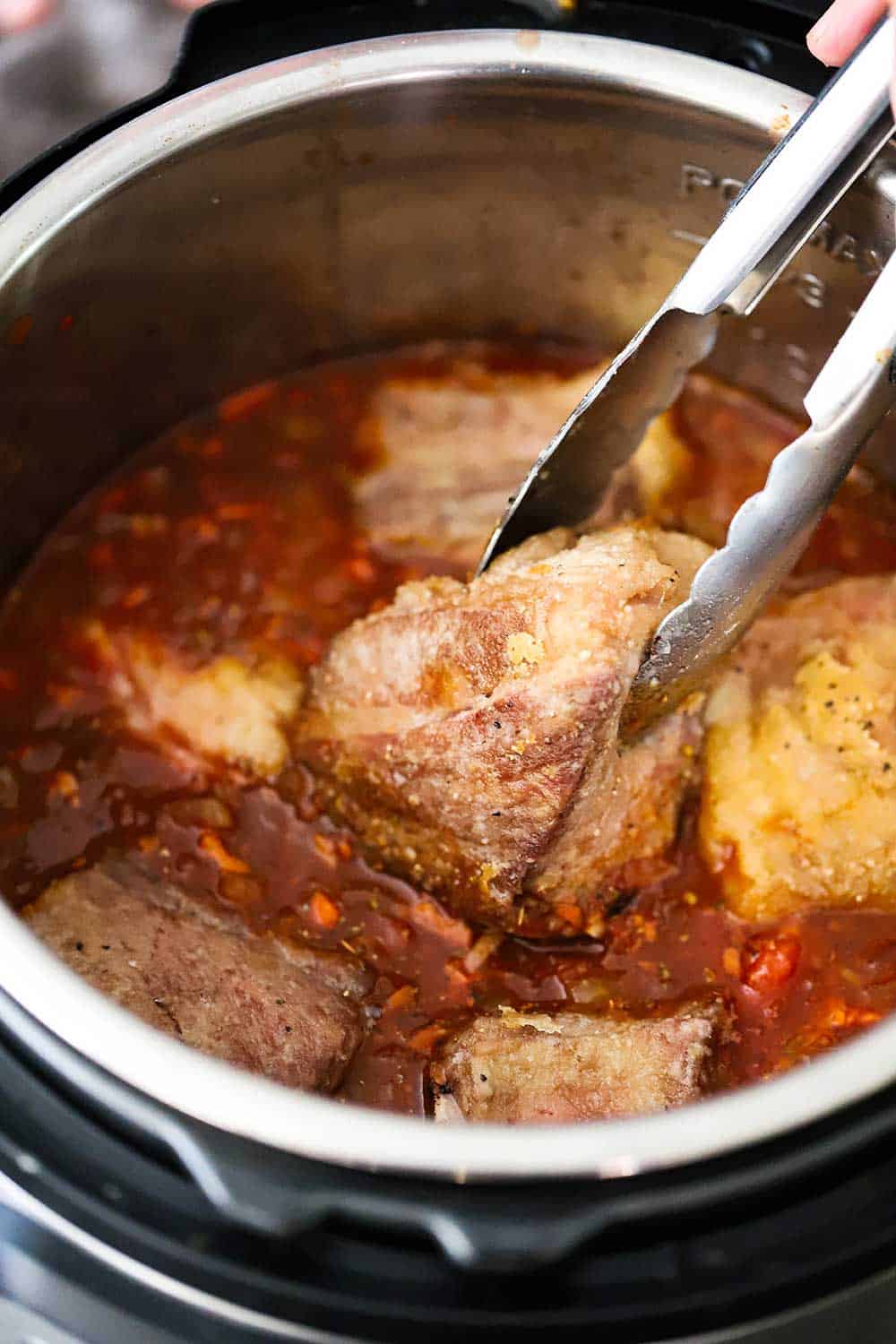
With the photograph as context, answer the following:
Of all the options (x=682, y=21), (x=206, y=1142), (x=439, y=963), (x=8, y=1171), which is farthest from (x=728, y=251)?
(x=8, y=1171)

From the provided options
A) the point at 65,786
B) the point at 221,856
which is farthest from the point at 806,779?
the point at 65,786

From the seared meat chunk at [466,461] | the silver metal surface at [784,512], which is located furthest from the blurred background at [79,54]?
the silver metal surface at [784,512]

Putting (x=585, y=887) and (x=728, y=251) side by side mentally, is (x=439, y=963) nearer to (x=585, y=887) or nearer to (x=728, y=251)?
(x=585, y=887)

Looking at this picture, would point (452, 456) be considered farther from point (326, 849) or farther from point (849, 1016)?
point (849, 1016)

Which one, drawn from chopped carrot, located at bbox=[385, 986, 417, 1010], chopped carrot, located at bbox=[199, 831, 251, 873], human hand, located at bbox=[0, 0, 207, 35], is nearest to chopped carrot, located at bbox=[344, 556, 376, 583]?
chopped carrot, located at bbox=[199, 831, 251, 873]

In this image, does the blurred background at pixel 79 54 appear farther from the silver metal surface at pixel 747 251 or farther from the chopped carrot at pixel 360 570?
the silver metal surface at pixel 747 251

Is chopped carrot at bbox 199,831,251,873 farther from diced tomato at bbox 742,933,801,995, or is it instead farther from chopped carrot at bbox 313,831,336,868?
diced tomato at bbox 742,933,801,995
